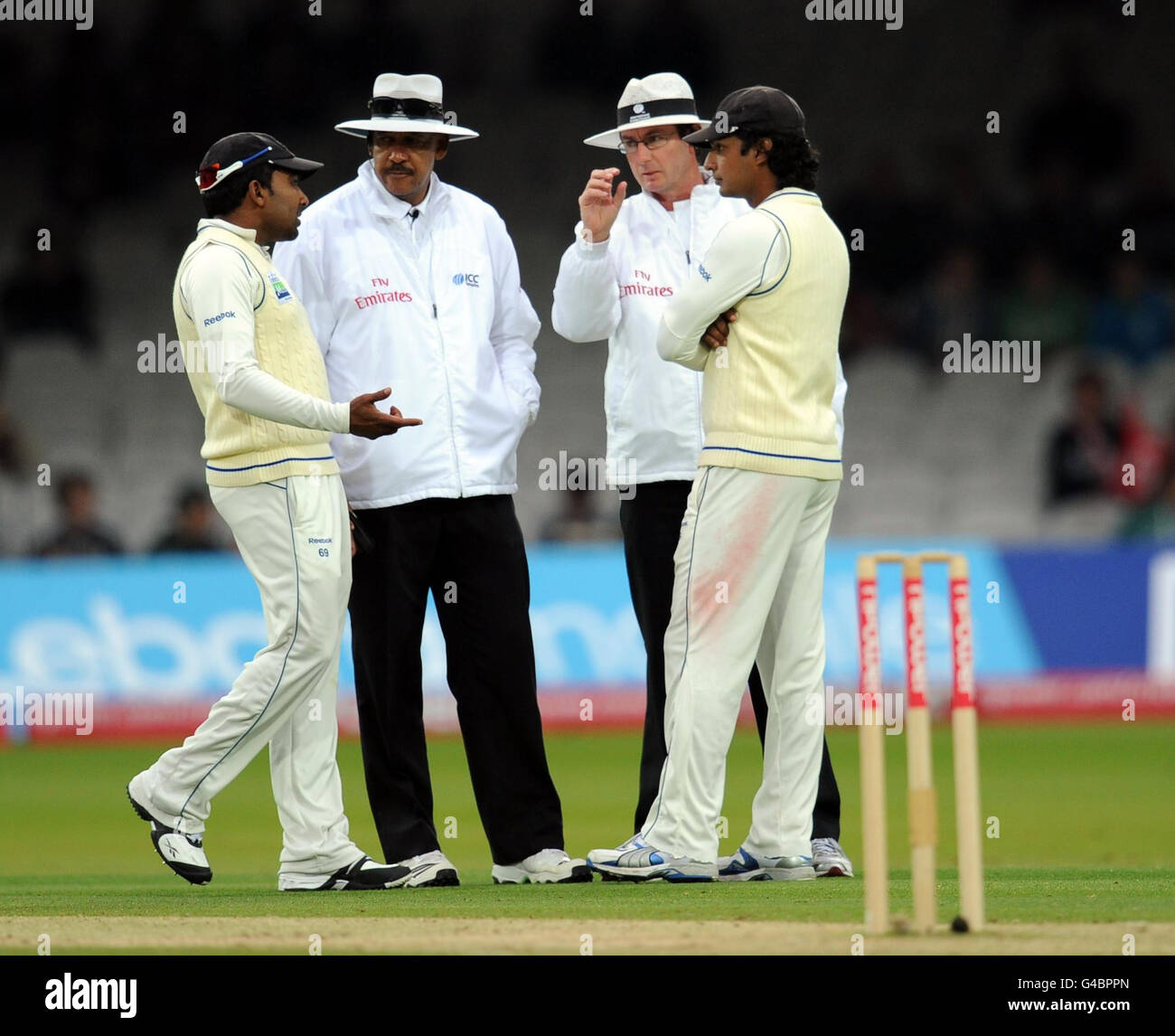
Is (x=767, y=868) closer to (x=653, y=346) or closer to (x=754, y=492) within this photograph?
(x=754, y=492)

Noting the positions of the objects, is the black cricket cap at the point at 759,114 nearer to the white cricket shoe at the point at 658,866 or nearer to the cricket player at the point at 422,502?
the cricket player at the point at 422,502

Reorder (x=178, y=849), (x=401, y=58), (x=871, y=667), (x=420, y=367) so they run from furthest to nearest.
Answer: (x=401, y=58)
(x=420, y=367)
(x=178, y=849)
(x=871, y=667)

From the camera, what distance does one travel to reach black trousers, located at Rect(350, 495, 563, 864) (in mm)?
5949

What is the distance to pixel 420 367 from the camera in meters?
6.05

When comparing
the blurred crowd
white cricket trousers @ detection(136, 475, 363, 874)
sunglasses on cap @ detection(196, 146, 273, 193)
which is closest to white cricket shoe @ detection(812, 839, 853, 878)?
white cricket trousers @ detection(136, 475, 363, 874)

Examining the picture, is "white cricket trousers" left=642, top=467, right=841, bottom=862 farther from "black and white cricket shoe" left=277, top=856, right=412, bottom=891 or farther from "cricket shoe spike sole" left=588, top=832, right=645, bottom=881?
"black and white cricket shoe" left=277, top=856, right=412, bottom=891

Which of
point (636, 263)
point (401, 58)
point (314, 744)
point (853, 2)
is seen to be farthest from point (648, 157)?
point (853, 2)

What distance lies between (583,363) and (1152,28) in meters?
6.02

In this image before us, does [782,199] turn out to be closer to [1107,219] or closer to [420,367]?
[420,367]

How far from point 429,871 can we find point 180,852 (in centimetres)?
80

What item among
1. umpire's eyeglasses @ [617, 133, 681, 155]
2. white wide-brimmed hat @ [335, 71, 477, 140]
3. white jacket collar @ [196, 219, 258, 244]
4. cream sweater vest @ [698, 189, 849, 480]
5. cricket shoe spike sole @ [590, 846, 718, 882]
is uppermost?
white wide-brimmed hat @ [335, 71, 477, 140]

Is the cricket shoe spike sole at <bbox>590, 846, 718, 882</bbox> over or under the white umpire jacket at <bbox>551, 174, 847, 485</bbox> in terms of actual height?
under

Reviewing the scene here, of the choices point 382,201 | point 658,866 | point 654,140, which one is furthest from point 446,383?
point 658,866

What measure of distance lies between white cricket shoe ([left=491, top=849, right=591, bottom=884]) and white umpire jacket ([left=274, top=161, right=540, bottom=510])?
3.86 ft
